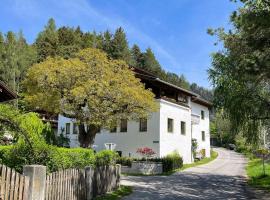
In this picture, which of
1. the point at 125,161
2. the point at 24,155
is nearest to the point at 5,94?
the point at 125,161

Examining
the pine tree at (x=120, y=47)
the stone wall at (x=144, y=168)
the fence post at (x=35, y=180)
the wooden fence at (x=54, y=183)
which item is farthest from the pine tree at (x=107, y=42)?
the fence post at (x=35, y=180)

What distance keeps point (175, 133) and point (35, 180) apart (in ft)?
95.2

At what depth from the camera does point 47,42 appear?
230 ft

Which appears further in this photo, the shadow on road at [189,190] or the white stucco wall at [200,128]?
the white stucco wall at [200,128]

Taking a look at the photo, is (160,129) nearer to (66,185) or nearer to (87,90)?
(87,90)

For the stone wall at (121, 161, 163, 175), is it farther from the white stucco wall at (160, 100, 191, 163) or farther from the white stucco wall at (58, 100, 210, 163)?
the white stucco wall at (160, 100, 191, 163)

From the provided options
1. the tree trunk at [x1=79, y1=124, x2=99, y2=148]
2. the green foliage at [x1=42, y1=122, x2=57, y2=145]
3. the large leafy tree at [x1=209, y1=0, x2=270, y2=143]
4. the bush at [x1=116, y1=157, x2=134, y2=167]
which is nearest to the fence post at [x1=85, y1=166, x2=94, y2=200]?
the green foliage at [x1=42, y1=122, x2=57, y2=145]

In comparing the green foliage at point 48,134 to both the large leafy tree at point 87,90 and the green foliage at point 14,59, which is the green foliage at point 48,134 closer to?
the large leafy tree at point 87,90

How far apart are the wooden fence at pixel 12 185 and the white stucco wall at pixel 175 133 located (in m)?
26.3

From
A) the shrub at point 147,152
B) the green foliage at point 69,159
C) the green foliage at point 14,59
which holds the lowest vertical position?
the green foliage at point 69,159

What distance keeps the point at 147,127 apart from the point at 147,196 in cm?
1917

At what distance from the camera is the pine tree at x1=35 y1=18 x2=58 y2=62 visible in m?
67.6

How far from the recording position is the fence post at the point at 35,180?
33.6ft

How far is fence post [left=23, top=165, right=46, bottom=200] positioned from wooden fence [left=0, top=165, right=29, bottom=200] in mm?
168
